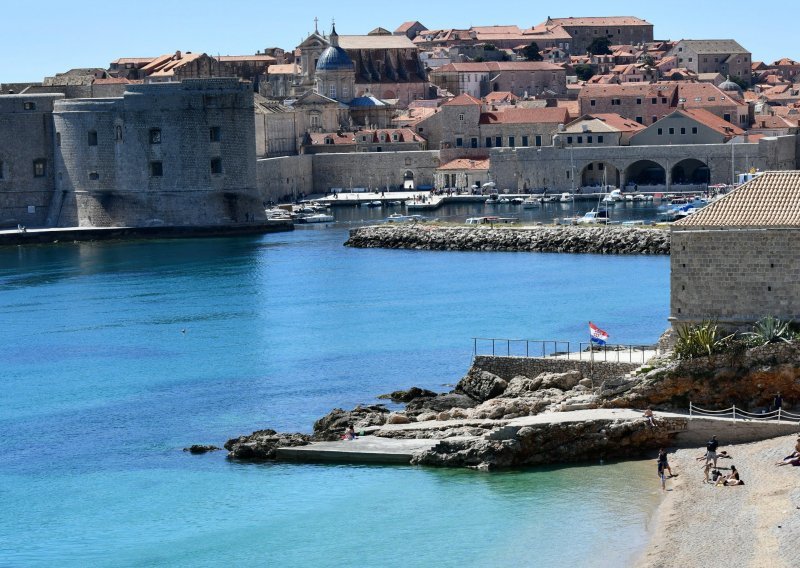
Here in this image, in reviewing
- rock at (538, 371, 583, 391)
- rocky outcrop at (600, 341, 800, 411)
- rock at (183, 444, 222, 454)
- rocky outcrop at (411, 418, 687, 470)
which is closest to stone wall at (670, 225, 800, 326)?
rocky outcrop at (600, 341, 800, 411)

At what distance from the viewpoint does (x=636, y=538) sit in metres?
21.3

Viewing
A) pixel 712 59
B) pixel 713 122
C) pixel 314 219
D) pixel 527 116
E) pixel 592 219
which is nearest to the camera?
pixel 592 219

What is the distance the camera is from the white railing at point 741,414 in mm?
24047

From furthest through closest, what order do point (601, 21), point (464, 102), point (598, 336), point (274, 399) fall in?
1. point (601, 21)
2. point (464, 102)
3. point (274, 399)
4. point (598, 336)

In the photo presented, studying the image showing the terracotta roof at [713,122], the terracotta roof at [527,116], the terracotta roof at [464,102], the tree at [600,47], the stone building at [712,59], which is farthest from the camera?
the tree at [600,47]

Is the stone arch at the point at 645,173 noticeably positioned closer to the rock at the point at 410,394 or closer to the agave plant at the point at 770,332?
the rock at the point at 410,394

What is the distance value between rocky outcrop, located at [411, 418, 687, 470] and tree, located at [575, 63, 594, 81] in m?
110

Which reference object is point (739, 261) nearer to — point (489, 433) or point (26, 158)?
point (489, 433)

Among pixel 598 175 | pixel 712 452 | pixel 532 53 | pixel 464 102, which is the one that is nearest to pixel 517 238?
pixel 598 175

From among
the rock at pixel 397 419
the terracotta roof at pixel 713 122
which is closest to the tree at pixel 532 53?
the terracotta roof at pixel 713 122

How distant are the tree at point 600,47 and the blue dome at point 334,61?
42288mm

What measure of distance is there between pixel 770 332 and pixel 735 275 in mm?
990

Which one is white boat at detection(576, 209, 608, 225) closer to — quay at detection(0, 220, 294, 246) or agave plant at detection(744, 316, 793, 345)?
quay at detection(0, 220, 294, 246)

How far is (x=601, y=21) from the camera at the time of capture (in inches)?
5989
